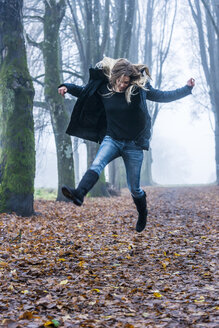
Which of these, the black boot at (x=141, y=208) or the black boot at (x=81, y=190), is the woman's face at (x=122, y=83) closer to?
the black boot at (x=81, y=190)

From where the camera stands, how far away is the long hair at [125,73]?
5.11 metres

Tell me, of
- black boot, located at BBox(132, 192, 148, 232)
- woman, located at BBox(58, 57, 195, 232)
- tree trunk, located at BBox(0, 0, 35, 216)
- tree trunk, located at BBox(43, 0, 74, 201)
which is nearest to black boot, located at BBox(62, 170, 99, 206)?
woman, located at BBox(58, 57, 195, 232)

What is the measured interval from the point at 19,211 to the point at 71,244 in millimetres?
2940

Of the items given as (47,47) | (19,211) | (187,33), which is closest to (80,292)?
(19,211)

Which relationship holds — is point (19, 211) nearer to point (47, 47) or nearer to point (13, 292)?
point (13, 292)

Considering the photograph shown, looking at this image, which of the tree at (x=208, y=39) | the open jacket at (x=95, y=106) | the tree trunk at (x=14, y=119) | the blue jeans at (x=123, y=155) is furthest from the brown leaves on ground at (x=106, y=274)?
the tree at (x=208, y=39)

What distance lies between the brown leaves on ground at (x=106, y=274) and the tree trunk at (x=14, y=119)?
590mm

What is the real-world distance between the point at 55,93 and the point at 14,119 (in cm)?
427

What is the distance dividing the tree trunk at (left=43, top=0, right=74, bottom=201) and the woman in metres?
7.68

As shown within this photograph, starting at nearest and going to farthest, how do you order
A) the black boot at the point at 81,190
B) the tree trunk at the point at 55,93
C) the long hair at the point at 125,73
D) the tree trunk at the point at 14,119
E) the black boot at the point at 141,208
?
the black boot at the point at 81,190
the long hair at the point at 125,73
the black boot at the point at 141,208
the tree trunk at the point at 14,119
the tree trunk at the point at 55,93

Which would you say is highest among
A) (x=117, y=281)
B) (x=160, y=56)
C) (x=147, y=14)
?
(x=147, y=14)

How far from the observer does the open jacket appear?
5.48 meters

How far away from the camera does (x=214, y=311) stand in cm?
356

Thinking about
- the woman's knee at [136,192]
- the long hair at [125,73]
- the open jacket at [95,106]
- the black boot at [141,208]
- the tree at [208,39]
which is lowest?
the black boot at [141,208]
